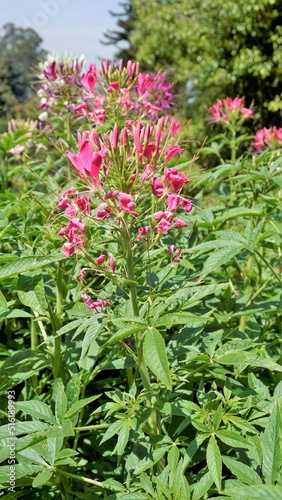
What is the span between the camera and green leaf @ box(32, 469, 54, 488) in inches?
38.7

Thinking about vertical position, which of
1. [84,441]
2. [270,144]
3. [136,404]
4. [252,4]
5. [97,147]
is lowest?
[84,441]

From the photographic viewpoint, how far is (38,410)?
3.66 ft

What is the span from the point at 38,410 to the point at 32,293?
259 millimetres

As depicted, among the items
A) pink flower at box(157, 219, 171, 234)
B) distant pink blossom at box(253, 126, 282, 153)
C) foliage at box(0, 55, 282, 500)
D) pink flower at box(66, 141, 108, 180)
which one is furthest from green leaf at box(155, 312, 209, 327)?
distant pink blossom at box(253, 126, 282, 153)

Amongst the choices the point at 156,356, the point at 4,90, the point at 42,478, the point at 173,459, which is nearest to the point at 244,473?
the point at 173,459

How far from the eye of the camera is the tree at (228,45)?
8367 mm

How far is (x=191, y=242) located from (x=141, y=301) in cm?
54

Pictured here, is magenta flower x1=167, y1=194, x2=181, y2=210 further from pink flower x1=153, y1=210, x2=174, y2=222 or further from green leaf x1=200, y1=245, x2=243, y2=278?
green leaf x1=200, y1=245, x2=243, y2=278

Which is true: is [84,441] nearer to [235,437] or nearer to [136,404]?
[136,404]

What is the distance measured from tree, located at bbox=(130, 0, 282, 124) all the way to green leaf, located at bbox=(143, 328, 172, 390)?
7649 millimetres

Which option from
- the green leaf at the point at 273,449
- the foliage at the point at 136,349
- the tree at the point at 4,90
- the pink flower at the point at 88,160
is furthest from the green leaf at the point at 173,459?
the tree at the point at 4,90

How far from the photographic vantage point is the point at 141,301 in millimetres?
1204

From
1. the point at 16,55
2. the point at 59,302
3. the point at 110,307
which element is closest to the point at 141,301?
the point at 110,307

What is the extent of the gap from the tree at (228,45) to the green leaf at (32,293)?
7384mm
